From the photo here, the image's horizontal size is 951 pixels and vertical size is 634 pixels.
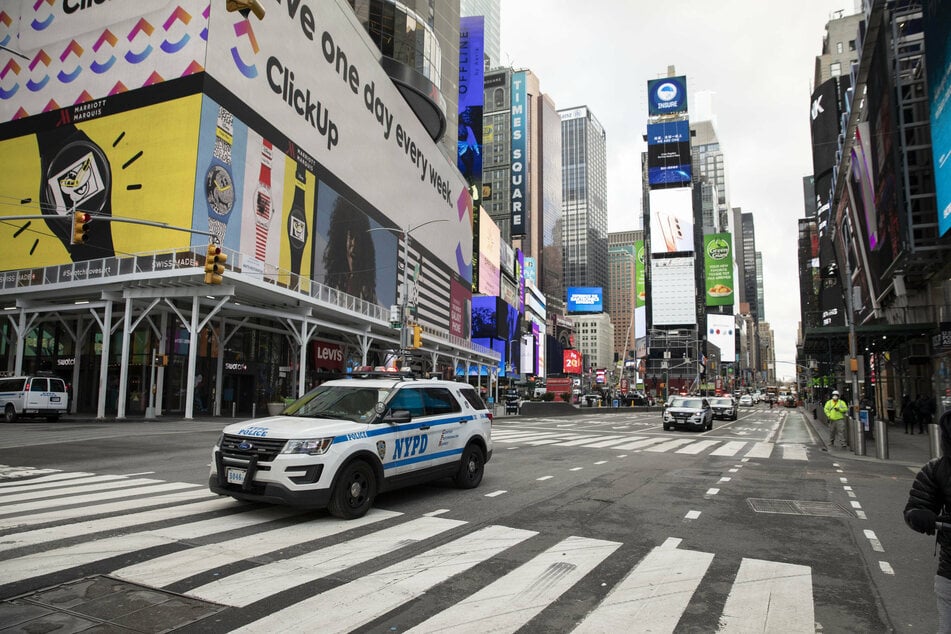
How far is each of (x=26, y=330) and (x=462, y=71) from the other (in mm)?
81363

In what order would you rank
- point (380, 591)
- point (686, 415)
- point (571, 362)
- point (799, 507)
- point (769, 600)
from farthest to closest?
point (571, 362) < point (686, 415) < point (799, 507) < point (769, 600) < point (380, 591)

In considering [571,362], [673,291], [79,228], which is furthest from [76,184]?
[673,291]

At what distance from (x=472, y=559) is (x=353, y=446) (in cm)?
205

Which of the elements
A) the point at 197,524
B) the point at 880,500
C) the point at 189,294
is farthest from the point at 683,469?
the point at 189,294

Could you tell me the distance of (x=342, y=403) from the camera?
25.3 feet

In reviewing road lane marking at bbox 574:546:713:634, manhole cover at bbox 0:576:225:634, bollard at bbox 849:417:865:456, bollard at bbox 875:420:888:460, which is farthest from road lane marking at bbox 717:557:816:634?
bollard at bbox 849:417:865:456

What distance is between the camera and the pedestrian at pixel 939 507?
9.57 feet

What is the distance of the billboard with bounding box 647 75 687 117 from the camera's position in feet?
515

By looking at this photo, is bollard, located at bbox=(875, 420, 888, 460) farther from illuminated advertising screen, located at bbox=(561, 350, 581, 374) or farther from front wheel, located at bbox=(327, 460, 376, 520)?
illuminated advertising screen, located at bbox=(561, 350, 581, 374)

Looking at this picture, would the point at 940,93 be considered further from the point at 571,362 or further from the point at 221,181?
the point at 571,362

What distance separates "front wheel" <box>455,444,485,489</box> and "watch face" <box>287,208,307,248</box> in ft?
101

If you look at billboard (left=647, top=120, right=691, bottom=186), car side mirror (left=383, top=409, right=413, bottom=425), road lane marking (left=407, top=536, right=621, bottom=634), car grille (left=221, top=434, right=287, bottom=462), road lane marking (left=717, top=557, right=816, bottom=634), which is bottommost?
road lane marking (left=717, top=557, right=816, bottom=634)

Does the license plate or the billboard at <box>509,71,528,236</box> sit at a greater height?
the billboard at <box>509,71,528,236</box>

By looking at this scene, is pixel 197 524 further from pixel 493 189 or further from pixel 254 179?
pixel 493 189
